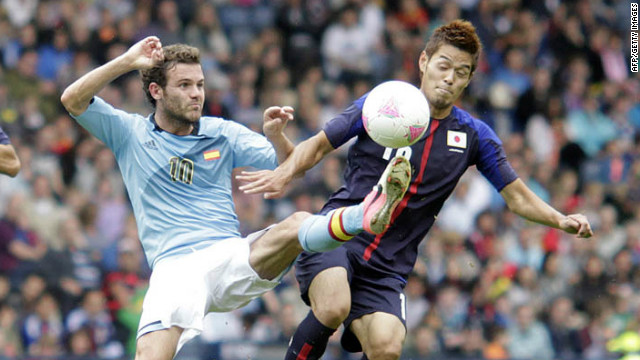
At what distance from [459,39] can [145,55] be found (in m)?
2.18

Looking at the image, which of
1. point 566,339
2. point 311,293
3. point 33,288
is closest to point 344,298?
point 311,293

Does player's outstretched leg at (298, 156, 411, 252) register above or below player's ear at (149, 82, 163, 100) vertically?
below

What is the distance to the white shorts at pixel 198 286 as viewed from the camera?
Answer: 23.3 ft

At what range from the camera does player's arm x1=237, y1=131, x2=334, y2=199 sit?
700 cm

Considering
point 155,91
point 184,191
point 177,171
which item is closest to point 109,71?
point 155,91

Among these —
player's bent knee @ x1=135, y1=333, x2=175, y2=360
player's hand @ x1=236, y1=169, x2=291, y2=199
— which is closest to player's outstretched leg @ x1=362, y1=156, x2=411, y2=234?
player's hand @ x1=236, y1=169, x2=291, y2=199

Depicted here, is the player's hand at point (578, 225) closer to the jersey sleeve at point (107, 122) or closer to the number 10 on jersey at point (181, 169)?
the number 10 on jersey at point (181, 169)

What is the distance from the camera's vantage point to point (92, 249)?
12.5m

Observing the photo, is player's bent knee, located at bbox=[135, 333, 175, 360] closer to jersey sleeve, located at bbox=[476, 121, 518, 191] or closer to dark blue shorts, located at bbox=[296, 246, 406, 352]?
dark blue shorts, located at bbox=[296, 246, 406, 352]

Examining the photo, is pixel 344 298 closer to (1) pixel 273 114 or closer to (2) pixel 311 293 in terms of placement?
(2) pixel 311 293

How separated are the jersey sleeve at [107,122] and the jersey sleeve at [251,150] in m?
0.76

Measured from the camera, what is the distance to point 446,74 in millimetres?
7367

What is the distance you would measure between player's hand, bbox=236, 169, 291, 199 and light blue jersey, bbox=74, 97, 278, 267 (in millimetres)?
570

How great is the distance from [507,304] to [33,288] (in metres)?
5.68
